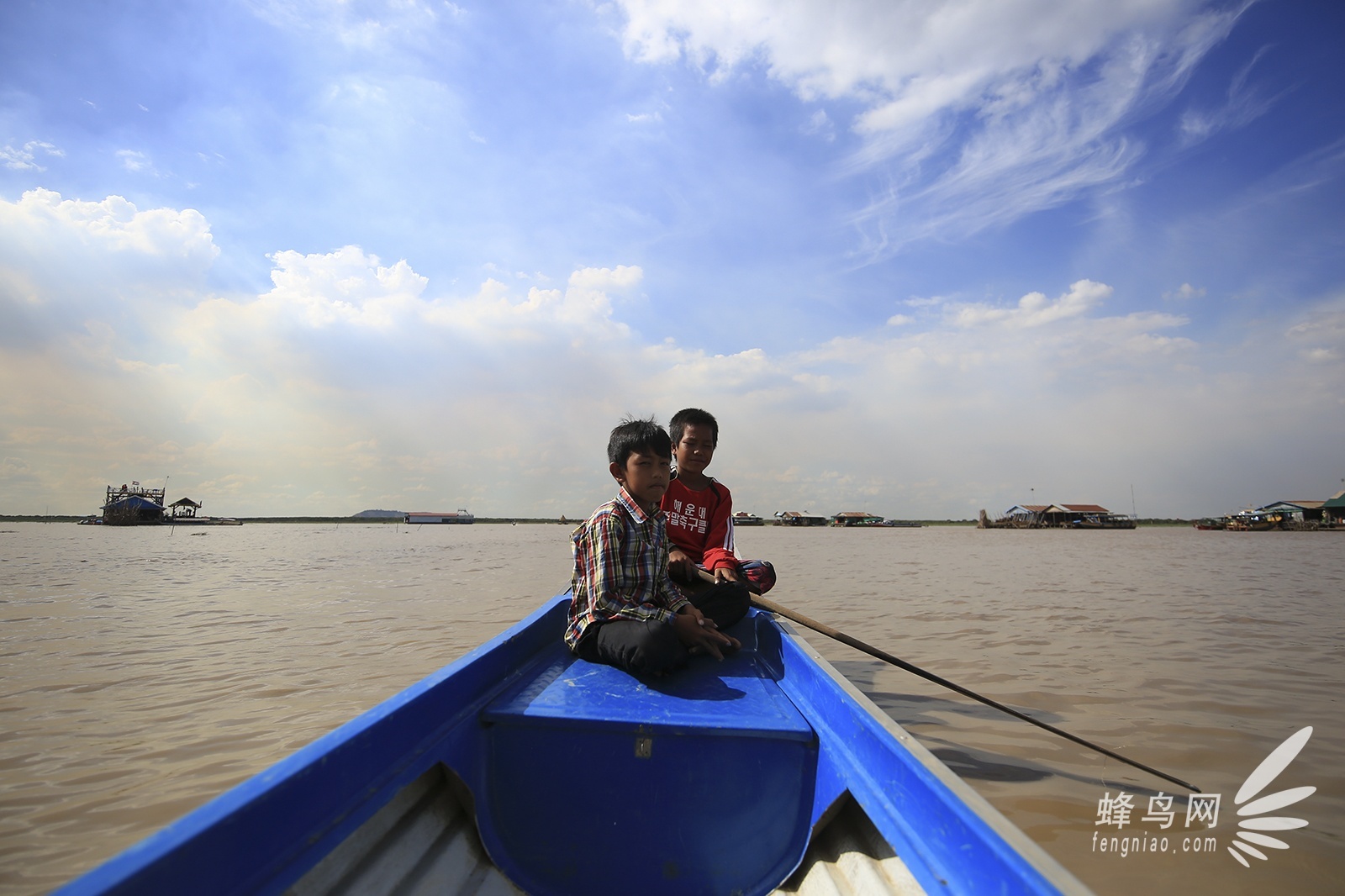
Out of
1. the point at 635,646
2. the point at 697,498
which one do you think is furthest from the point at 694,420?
the point at 635,646

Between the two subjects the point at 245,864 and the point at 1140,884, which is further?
the point at 1140,884

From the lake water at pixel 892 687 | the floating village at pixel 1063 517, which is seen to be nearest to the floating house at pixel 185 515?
the floating village at pixel 1063 517

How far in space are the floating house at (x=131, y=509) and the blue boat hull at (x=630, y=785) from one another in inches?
2478

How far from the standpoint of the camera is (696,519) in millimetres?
3781

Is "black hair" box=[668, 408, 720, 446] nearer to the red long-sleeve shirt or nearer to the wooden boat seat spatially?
the red long-sleeve shirt

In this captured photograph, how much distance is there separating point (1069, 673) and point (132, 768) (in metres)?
5.65

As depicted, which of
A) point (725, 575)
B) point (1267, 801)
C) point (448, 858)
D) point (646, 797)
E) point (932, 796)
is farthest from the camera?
point (725, 575)

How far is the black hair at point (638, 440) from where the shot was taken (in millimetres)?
2586

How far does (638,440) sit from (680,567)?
0.98 m

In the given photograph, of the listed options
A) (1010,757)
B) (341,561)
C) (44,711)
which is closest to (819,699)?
(1010,757)

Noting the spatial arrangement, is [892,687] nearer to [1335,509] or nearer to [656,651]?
[656,651]

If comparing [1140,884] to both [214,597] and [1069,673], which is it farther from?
[214,597]

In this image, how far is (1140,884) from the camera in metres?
1.92

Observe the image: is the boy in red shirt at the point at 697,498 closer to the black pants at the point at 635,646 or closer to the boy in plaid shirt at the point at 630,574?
the boy in plaid shirt at the point at 630,574
